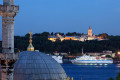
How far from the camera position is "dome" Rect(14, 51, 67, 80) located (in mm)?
12289

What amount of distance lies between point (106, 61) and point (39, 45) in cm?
3066

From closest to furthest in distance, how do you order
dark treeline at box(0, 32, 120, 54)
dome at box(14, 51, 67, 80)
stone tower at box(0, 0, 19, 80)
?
stone tower at box(0, 0, 19, 80) < dome at box(14, 51, 67, 80) < dark treeline at box(0, 32, 120, 54)

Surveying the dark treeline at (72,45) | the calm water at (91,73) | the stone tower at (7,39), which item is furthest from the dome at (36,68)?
the dark treeline at (72,45)

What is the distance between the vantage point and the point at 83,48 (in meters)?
179

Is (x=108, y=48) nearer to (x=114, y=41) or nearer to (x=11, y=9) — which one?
(x=114, y=41)

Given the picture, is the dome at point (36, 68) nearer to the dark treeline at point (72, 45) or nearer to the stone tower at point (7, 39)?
the stone tower at point (7, 39)

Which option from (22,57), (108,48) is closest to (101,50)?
(108,48)

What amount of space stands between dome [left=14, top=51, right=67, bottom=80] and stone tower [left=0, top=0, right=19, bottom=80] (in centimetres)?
165

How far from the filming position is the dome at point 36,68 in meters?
12.3

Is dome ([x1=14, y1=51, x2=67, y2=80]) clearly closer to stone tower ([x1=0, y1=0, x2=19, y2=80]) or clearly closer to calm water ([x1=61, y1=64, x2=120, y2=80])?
stone tower ([x1=0, y1=0, x2=19, y2=80])

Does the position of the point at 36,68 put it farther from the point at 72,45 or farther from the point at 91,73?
the point at 72,45

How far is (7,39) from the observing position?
10.4 m

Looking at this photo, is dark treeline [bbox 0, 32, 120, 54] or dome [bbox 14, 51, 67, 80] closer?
dome [bbox 14, 51, 67, 80]

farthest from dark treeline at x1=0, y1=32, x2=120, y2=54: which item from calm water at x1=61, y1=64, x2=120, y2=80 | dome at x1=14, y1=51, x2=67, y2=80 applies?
dome at x1=14, y1=51, x2=67, y2=80
